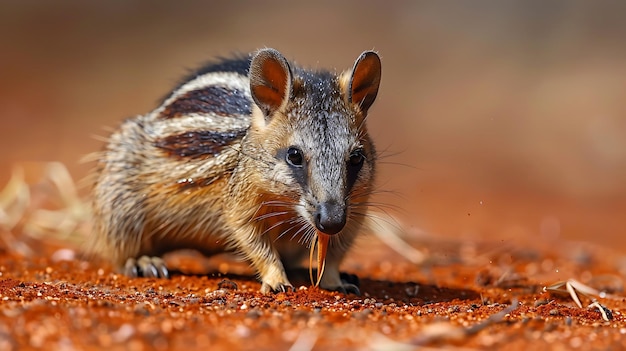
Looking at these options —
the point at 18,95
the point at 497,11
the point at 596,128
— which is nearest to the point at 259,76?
the point at 596,128

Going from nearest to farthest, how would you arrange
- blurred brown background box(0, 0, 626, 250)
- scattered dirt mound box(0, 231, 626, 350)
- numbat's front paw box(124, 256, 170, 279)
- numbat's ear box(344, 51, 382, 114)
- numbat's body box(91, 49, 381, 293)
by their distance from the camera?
scattered dirt mound box(0, 231, 626, 350), numbat's body box(91, 49, 381, 293), numbat's ear box(344, 51, 382, 114), numbat's front paw box(124, 256, 170, 279), blurred brown background box(0, 0, 626, 250)

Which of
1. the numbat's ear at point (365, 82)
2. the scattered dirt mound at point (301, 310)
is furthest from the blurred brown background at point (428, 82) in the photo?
the numbat's ear at point (365, 82)

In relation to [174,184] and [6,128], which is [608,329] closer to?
[174,184]

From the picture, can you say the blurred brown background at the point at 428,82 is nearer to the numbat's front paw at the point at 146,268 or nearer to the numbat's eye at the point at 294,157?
the numbat's front paw at the point at 146,268

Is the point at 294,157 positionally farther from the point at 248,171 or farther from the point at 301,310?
the point at 301,310

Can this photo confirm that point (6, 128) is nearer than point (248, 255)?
No

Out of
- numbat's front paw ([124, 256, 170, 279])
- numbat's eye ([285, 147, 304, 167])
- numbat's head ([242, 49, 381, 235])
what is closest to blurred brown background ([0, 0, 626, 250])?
numbat's front paw ([124, 256, 170, 279])

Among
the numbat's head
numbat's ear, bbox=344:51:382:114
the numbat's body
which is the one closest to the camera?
the numbat's head

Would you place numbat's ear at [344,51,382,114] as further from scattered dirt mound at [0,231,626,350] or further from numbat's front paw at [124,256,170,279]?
numbat's front paw at [124,256,170,279]
